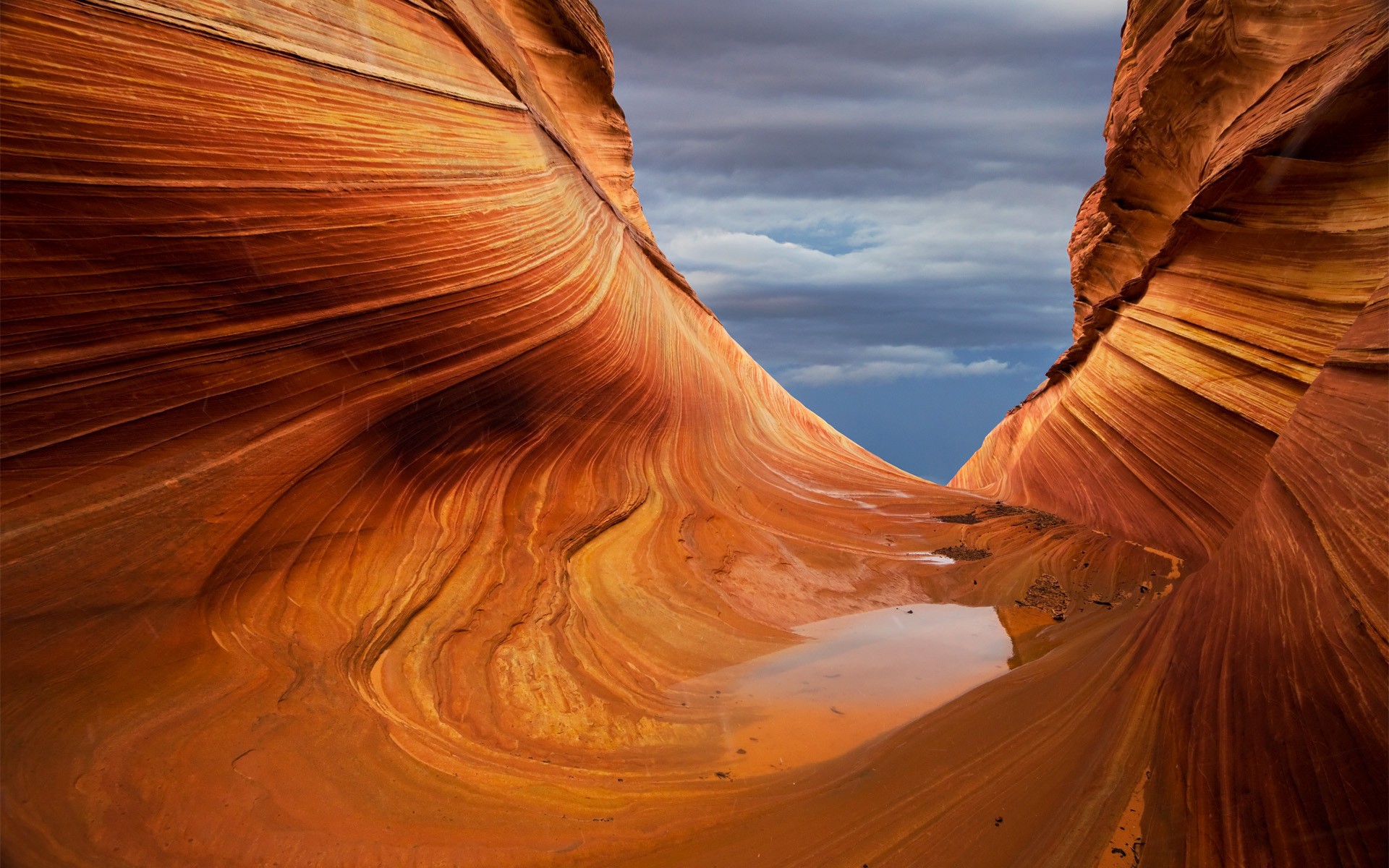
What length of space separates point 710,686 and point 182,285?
8.09 feet

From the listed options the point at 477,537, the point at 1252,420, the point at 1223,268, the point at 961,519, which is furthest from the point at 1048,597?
the point at 477,537

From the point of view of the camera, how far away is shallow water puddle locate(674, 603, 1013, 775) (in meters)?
3.01

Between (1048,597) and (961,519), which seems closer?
(1048,597)

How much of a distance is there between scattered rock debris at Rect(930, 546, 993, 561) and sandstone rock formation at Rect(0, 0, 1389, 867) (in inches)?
2.4

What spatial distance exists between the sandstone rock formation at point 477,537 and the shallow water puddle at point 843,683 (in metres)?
0.11

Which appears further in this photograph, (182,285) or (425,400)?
(425,400)

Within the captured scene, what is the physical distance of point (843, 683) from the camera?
3504 mm

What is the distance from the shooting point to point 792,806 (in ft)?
8.43

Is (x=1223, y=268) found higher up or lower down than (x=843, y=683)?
higher up

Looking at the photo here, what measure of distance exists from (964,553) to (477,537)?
3.09 meters

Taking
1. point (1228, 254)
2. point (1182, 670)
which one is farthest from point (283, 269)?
point (1228, 254)

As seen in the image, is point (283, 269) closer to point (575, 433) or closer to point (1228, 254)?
point (575, 433)

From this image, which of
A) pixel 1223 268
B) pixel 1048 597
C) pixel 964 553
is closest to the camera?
pixel 1048 597

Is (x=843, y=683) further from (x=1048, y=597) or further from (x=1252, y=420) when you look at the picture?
(x=1252, y=420)
